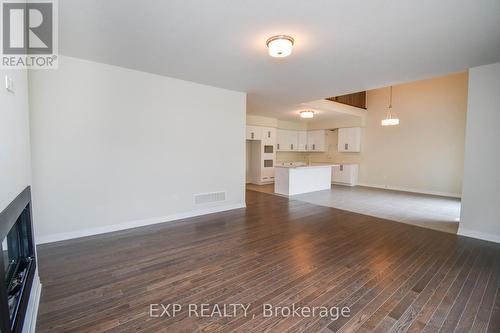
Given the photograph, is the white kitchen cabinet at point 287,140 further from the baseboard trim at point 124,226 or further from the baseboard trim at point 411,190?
the baseboard trim at point 124,226

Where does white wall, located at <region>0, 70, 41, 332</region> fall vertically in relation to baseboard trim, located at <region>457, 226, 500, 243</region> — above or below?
above

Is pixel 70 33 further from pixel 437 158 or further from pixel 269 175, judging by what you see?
pixel 437 158

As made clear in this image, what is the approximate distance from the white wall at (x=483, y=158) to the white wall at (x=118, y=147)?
422 cm

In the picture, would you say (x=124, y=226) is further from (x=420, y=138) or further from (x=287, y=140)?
(x=420, y=138)

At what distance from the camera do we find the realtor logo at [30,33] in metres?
1.71

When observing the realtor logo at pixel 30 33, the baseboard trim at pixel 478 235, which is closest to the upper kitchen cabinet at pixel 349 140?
the baseboard trim at pixel 478 235

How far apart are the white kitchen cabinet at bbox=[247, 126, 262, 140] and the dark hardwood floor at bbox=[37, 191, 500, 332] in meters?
4.80

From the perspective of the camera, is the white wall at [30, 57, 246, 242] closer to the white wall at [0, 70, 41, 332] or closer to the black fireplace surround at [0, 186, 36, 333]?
the white wall at [0, 70, 41, 332]

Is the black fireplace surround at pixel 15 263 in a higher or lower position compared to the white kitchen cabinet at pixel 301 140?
lower

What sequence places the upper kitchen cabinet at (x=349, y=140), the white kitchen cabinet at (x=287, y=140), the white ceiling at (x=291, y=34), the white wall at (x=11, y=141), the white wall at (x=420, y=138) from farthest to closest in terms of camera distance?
the white kitchen cabinet at (x=287, y=140)
the upper kitchen cabinet at (x=349, y=140)
the white wall at (x=420, y=138)
the white ceiling at (x=291, y=34)
the white wall at (x=11, y=141)

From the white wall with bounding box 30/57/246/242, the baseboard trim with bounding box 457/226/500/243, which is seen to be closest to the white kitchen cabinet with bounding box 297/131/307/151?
the white wall with bounding box 30/57/246/242

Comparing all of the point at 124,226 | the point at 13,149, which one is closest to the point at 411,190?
the point at 124,226

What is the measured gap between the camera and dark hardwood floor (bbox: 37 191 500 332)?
5.80 ft

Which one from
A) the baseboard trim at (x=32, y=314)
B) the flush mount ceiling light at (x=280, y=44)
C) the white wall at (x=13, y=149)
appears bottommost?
the baseboard trim at (x=32, y=314)
